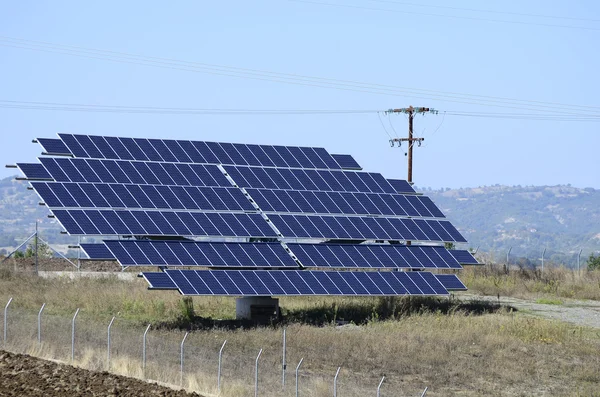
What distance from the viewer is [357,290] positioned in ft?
123

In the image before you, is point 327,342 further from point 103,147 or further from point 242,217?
point 103,147

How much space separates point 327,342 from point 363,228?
9553 mm

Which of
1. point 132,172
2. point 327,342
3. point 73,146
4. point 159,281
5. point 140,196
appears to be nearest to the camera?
point 327,342

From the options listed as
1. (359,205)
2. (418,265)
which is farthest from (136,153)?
(418,265)

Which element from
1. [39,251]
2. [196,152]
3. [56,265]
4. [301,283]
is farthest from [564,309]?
[39,251]

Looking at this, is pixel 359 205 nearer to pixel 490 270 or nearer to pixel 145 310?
pixel 145 310

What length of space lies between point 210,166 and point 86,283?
26.3 ft

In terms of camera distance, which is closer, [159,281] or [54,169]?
[159,281]

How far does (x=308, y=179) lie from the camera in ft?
143

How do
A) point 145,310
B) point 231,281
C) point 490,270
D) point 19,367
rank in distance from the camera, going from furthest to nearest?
point 490,270 < point 145,310 < point 231,281 < point 19,367

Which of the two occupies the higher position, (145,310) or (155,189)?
(155,189)

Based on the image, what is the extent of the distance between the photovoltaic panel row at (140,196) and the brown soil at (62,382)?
30.8 feet

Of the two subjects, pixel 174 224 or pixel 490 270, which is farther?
pixel 490 270

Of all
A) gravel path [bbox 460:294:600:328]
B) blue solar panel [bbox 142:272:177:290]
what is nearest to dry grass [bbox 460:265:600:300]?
gravel path [bbox 460:294:600:328]
